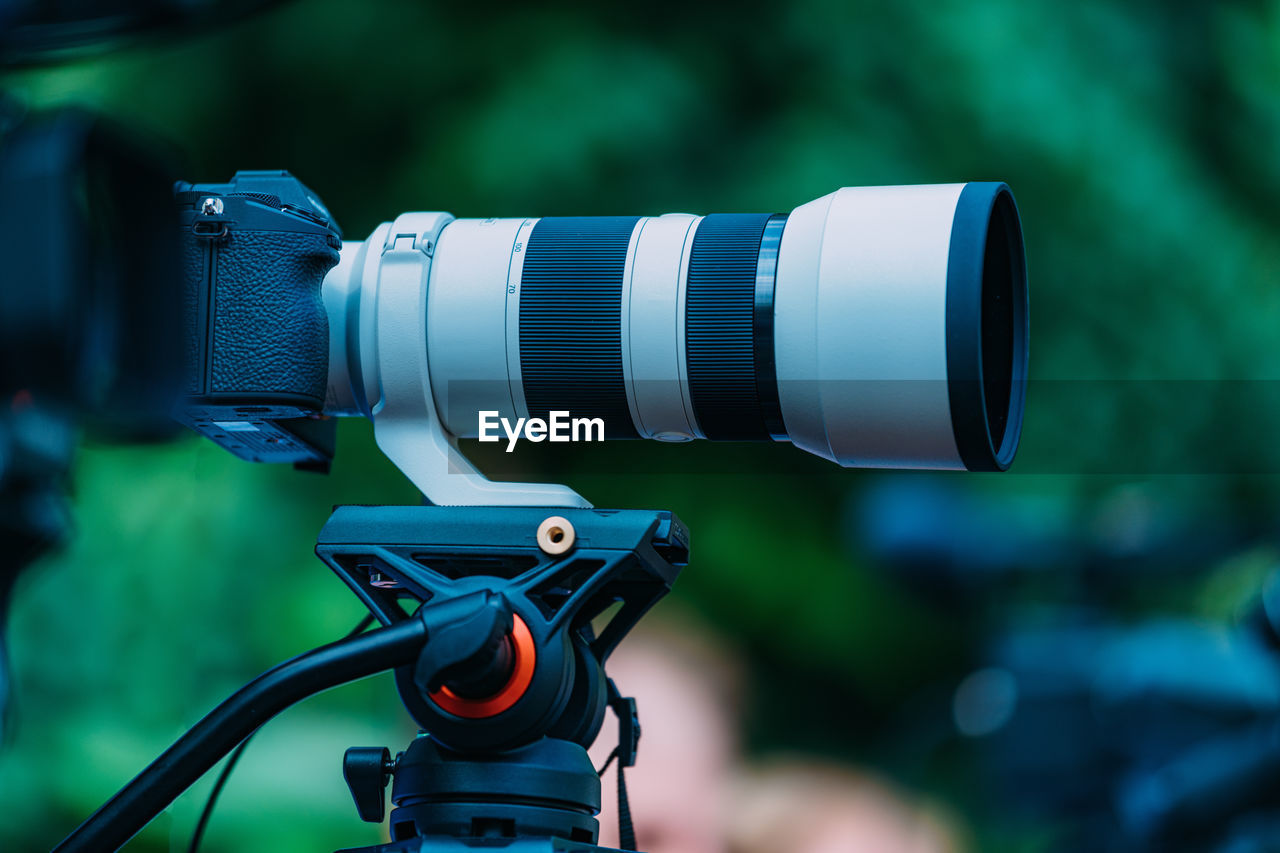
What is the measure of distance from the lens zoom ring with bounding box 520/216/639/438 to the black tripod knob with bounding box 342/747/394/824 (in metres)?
0.21

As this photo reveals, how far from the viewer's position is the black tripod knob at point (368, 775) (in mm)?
661

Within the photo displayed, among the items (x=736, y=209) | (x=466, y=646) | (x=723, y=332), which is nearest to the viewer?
(x=466, y=646)

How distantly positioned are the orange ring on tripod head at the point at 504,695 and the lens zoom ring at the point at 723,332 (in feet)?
0.55

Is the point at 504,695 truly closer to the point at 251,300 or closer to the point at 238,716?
the point at 238,716

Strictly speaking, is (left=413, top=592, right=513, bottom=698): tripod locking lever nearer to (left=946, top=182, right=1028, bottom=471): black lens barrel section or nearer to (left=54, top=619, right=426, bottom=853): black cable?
(left=54, top=619, right=426, bottom=853): black cable

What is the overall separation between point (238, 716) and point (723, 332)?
1.04ft

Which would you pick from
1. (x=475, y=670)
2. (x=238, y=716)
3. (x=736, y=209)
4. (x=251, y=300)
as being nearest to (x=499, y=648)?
(x=475, y=670)

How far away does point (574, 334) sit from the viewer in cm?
71

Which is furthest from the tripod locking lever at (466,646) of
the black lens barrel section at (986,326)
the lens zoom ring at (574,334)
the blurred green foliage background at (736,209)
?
the blurred green foliage background at (736,209)

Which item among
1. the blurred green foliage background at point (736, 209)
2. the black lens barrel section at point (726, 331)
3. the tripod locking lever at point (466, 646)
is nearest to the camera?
the tripod locking lever at point (466, 646)

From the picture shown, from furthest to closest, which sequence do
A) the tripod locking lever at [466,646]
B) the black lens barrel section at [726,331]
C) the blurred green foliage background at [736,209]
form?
the blurred green foliage background at [736,209]
the black lens barrel section at [726,331]
the tripod locking lever at [466,646]

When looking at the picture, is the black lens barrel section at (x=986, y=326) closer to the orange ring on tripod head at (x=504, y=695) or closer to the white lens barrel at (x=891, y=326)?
the white lens barrel at (x=891, y=326)

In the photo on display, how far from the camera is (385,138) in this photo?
1.72 metres

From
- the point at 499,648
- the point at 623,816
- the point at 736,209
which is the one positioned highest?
the point at 736,209
